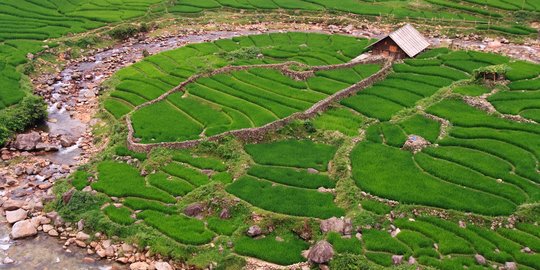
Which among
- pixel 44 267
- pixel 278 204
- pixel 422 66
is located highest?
pixel 422 66

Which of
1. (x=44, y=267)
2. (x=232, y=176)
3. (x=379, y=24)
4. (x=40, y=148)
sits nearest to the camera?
(x=44, y=267)

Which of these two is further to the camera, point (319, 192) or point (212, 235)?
point (319, 192)

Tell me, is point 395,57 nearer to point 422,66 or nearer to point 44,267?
point 422,66

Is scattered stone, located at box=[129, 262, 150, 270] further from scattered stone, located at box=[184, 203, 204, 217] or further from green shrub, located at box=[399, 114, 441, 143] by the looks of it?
green shrub, located at box=[399, 114, 441, 143]

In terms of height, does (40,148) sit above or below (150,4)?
below

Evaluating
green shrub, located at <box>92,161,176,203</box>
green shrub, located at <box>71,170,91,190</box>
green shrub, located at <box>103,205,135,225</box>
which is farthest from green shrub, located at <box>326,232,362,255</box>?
green shrub, located at <box>71,170,91,190</box>

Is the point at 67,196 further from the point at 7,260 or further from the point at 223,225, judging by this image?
the point at 223,225

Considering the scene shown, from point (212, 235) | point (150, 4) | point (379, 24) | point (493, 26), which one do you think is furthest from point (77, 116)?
point (493, 26)

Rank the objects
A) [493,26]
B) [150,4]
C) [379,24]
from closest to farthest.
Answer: [493,26] → [379,24] → [150,4]

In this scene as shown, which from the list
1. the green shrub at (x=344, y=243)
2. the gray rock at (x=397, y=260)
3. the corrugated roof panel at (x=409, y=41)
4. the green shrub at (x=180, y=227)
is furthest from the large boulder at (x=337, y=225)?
the corrugated roof panel at (x=409, y=41)
